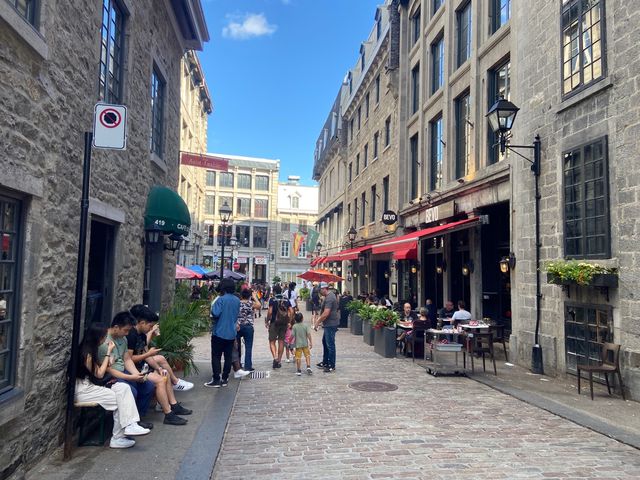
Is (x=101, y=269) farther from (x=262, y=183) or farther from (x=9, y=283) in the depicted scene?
(x=262, y=183)

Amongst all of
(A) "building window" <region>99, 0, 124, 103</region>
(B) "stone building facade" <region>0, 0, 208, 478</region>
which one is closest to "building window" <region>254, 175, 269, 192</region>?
(B) "stone building facade" <region>0, 0, 208, 478</region>

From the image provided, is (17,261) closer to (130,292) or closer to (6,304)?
(6,304)

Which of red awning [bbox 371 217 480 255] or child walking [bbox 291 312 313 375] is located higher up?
red awning [bbox 371 217 480 255]

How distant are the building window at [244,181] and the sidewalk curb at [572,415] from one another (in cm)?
5368

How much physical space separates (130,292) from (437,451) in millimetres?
5608

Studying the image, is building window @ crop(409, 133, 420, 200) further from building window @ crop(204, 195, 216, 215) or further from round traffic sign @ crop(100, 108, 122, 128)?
building window @ crop(204, 195, 216, 215)

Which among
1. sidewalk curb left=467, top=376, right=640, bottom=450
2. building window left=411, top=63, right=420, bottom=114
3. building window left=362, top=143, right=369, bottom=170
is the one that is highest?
building window left=411, top=63, right=420, bottom=114

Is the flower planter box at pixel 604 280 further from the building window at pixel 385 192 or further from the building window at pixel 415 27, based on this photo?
the building window at pixel 385 192

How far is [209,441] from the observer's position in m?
5.14

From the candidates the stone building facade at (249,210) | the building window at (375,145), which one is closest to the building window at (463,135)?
the building window at (375,145)

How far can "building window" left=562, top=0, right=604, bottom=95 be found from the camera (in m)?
8.05

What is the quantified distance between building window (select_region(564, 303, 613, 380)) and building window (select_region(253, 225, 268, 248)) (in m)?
51.8

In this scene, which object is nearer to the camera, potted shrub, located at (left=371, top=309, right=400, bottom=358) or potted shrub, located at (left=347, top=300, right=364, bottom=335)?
potted shrub, located at (left=371, top=309, right=400, bottom=358)

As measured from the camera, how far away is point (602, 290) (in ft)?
25.6
